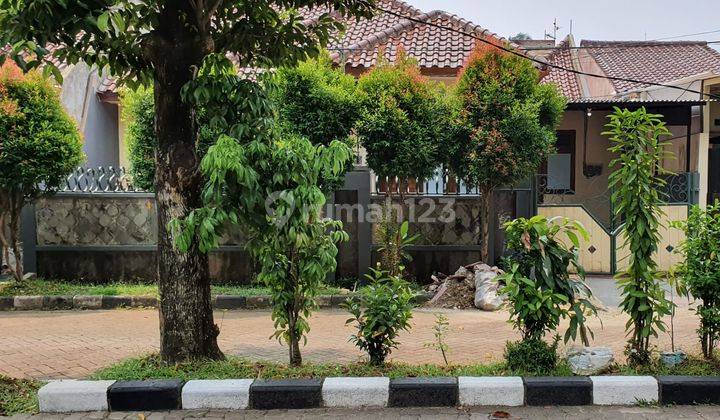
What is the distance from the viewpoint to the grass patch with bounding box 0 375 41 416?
4766 mm

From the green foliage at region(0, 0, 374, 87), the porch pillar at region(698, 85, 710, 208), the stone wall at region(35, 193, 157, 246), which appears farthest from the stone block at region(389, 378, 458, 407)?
the porch pillar at region(698, 85, 710, 208)

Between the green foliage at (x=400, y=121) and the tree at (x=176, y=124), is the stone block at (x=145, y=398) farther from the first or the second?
the green foliage at (x=400, y=121)

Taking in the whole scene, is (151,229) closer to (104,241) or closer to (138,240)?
(138,240)

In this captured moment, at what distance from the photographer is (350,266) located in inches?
419

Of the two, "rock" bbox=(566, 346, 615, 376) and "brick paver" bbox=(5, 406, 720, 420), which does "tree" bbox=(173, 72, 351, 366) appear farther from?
"rock" bbox=(566, 346, 615, 376)

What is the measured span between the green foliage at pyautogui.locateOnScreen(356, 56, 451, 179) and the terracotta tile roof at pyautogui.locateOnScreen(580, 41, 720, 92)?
7.21 metres

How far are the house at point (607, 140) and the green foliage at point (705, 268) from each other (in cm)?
437

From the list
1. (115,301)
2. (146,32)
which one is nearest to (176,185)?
(146,32)

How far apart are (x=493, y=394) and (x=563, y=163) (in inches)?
422

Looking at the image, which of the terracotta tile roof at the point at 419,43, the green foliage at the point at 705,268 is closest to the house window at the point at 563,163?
the terracotta tile roof at the point at 419,43

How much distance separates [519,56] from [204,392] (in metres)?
7.38

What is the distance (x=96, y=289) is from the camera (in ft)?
32.6

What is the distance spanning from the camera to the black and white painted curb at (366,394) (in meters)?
4.77

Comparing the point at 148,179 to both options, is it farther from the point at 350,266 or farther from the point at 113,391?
the point at 113,391
